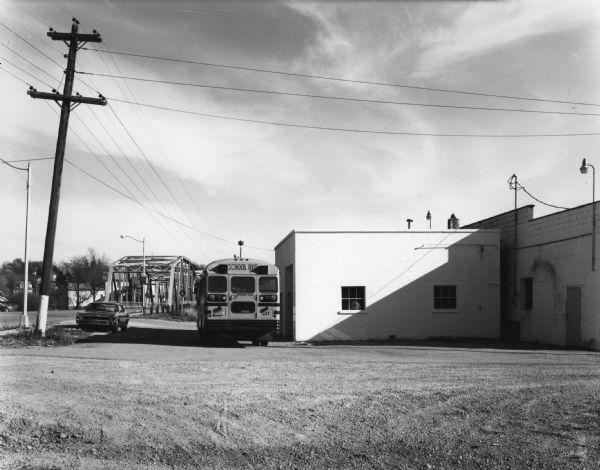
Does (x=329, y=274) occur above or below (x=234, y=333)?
above

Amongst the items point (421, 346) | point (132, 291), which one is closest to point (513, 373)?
point (421, 346)

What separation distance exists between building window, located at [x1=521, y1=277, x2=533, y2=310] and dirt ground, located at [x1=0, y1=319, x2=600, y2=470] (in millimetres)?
11784

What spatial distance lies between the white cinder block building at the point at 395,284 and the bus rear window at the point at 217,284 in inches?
192

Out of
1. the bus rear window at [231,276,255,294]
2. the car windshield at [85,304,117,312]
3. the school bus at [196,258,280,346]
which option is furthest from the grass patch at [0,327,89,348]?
the car windshield at [85,304,117,312]

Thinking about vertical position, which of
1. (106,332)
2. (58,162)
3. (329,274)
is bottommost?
(106,332)

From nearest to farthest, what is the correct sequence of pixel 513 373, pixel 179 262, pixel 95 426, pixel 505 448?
pixel 505 448, pixel 95 426, pixel 513 373, pixel 179 262

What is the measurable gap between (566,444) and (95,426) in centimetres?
568

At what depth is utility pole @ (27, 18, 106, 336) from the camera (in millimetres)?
21156

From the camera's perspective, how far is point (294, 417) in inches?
322

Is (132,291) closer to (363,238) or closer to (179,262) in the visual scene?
(179,262)

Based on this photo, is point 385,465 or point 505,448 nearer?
point 385,465

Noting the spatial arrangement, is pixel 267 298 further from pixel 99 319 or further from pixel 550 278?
pixel 99 319

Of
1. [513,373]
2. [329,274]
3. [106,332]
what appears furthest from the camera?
[106,332]

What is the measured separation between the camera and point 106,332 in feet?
102
